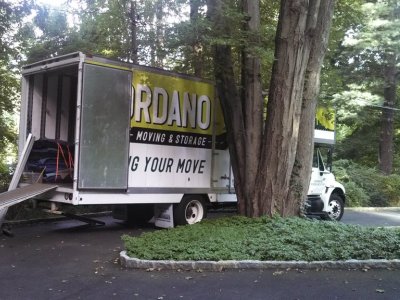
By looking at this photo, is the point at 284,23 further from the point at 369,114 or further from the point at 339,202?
the point at 369,114

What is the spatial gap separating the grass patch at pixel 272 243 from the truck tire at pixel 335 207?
16.0ft

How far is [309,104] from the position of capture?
11.0 m

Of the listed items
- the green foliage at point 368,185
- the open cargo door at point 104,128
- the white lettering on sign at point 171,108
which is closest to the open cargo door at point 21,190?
the open cargo door at point 104,128

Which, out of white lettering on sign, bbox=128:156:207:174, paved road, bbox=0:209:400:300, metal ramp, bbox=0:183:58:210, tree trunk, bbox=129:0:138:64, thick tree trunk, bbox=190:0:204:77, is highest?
tree trunk, bbox=129:0:138:64

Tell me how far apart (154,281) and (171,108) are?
4.95 m

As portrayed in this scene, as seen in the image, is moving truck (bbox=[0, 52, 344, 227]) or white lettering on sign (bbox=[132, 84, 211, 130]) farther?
white lettering on sign (bbox=[132, 84, 211, 130])

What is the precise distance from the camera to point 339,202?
14492 millimetres

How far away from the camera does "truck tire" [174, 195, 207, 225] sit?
1120 cm

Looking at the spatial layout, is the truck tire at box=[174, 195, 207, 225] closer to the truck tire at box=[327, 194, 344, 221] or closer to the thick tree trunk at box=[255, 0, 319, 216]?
the thick tree trunk at box=[255, 0, 319, 216]

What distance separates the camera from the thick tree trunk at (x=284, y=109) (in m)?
10.2

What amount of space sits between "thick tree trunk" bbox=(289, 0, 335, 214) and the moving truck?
198 cm

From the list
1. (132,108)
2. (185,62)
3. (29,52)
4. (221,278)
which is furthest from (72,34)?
(221,278)

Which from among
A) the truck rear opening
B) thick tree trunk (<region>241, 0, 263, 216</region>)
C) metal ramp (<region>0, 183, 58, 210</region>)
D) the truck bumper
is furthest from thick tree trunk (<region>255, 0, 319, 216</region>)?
metal ramp (<region>0, 183, 58, 210</region>)

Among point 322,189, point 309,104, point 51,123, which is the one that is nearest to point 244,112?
point 309,104
